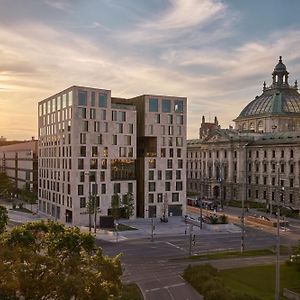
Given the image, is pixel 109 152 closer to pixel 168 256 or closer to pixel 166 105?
pixel 166 105

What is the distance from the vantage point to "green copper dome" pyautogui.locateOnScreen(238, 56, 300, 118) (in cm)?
16400

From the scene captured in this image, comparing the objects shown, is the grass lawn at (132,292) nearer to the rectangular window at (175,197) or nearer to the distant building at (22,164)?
the rectangular window at (175,197)

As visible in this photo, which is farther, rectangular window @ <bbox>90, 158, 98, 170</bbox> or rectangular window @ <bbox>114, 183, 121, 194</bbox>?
rectangular window @ <bbox>114, 183, 121, 194</bbox>

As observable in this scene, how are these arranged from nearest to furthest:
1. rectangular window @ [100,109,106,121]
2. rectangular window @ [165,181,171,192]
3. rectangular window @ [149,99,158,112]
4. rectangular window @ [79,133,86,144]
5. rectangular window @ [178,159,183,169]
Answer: rectangular window @ [79,133,86,144] < rectangular window @ [100,109,106,121] < rectangular window @ [149,99,158,112] < rectangular window @ [165,181,171,192] < rectangular window @ [178,159,183,169]

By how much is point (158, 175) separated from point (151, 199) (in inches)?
238

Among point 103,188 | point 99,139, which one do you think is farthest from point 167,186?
point 99,139

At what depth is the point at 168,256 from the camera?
6625 cm

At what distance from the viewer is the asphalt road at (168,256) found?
49031 millimetres

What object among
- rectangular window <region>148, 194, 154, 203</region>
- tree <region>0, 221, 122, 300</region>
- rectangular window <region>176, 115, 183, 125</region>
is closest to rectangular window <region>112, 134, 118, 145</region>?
rectangular window <region>148, 194, 154, 203</region>

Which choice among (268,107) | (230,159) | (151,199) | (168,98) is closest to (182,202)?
(151,199)

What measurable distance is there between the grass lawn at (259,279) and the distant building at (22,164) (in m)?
96.2

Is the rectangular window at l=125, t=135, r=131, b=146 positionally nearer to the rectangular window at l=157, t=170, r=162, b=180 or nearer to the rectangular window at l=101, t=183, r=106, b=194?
the rectangular window at l=157, t=170, r=162, b=180

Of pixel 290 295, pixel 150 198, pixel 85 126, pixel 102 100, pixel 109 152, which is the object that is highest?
pixel 102 100

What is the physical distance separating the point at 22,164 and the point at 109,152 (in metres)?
63.3
